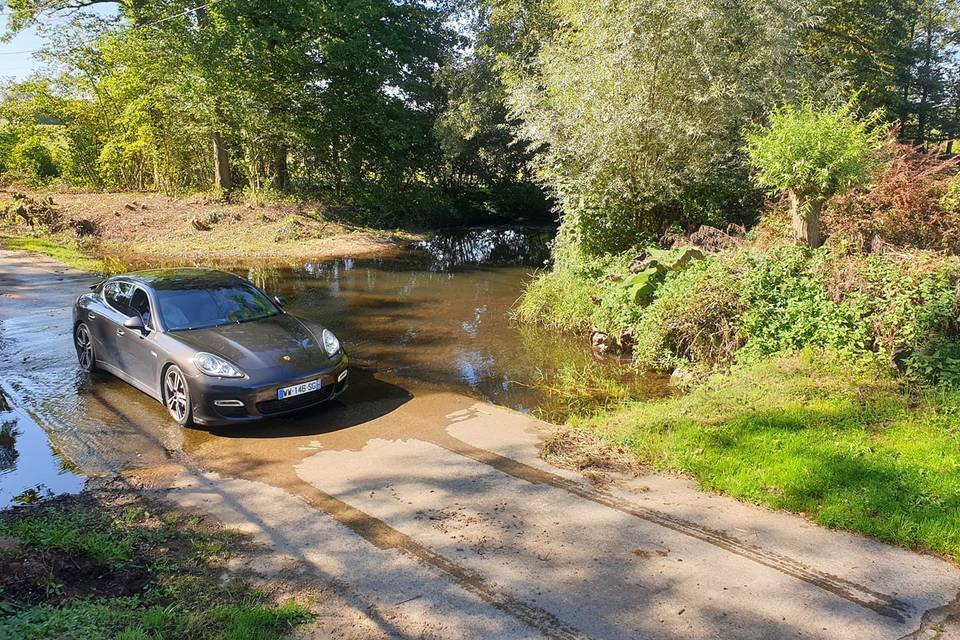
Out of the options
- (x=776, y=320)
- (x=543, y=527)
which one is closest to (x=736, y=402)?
(x=776, y=320)

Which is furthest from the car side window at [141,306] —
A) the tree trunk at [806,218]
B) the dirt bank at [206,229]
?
the dirt bank at [206,229]

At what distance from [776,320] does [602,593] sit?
5.40 meters

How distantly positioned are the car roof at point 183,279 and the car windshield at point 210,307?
90 millimetres

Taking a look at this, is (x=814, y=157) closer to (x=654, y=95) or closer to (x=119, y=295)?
(x=654, y=95)

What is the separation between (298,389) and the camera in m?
6.58

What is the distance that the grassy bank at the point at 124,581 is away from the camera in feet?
10.4

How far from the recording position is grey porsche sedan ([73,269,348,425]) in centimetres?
639

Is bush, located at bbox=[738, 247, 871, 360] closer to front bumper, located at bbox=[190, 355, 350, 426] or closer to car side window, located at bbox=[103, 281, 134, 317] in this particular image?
front bumper, located at bbox=[190, 355, 350, 426]

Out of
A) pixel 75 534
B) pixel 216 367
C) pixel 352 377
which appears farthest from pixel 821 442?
pixel 75 534

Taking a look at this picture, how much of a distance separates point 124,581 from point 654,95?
450 inches

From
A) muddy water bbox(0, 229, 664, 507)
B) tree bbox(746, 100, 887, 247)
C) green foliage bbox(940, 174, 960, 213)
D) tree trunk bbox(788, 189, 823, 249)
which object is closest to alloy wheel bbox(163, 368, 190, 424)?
muddy water bbox(0, 229, 664, 507)

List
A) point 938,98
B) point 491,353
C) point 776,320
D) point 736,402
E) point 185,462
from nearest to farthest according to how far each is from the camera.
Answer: point 185,462, point 736,402, point 776,320, point 491,353, point 938,98

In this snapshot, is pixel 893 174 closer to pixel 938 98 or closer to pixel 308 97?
pixel 308 97

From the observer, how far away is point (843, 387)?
657 centimetres
